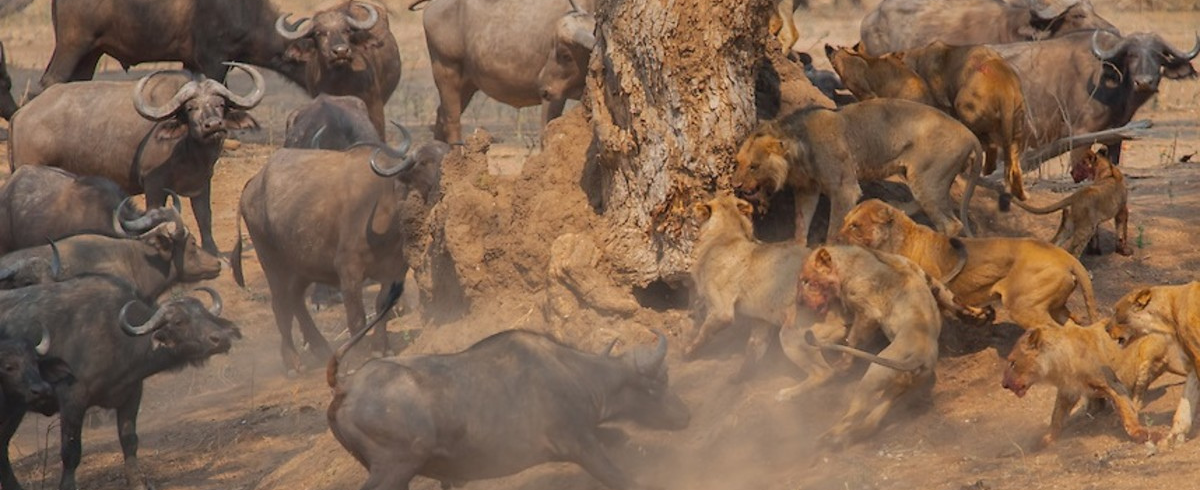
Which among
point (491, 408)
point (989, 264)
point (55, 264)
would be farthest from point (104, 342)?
point (989, 264)

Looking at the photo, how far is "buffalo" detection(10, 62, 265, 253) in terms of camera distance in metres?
15.1

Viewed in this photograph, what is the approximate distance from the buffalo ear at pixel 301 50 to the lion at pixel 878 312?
1095 cm

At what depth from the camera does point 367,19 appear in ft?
58.3

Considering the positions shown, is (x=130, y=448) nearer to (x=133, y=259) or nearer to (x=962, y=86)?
(x=133, y=259)

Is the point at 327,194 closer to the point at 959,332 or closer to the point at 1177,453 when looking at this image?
the point at 959,332

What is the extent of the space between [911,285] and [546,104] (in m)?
8.57

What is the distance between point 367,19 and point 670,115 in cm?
934

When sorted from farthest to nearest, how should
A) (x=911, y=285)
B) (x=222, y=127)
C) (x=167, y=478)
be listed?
(x=222, y=127), (x=167, y=478), (x=911, y=285)

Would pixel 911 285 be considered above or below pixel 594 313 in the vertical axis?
above

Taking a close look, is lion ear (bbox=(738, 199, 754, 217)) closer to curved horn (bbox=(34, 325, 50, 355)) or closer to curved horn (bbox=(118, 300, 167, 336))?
curved horn (bbox=(118, 300, 167, 336))

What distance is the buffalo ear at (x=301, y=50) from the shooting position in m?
17.9

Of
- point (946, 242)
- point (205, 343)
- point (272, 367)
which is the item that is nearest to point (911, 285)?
point (946, 242)

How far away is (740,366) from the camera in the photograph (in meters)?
8.59

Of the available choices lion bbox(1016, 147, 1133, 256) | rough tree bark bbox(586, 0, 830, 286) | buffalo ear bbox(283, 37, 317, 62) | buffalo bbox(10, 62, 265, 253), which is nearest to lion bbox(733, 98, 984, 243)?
rough tree bark bbox(586, 0, 830, 286)
